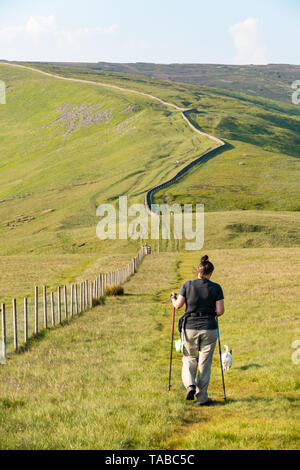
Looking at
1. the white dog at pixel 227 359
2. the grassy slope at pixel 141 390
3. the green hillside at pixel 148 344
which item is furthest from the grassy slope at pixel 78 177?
the white dog at pixel 227 359

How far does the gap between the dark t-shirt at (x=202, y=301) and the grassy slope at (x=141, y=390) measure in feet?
6.20

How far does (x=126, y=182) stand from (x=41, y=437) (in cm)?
12338

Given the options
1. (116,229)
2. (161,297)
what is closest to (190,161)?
(116,229)

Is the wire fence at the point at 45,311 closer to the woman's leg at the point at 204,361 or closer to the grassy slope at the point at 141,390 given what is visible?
the grassy slope at the point at 141,390

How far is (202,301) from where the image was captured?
12727 millimetres

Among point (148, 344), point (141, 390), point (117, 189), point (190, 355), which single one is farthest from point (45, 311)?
point (117, 189)

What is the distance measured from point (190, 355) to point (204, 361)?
0.39 metres

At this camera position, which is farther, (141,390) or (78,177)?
(78,177)

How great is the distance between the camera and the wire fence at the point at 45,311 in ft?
63.2

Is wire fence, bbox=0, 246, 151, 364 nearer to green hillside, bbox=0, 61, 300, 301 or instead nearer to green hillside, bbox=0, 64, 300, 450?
green hillside, bbox=0, 64, 300, 450

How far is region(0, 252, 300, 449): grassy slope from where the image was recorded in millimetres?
10086

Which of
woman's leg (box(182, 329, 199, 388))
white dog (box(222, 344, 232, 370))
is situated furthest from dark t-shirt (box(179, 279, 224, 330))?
white dog (box(222, 344, 232, 370))

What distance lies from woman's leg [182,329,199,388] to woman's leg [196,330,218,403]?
0.12 m

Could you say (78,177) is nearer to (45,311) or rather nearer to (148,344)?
(45,311)
